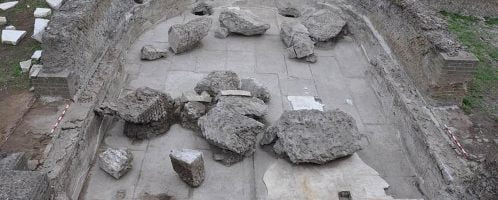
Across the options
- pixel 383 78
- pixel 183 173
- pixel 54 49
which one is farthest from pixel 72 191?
pixel 383 78

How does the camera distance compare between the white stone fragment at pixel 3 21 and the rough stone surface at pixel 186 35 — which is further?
the white stone fragment at pixel 3 21

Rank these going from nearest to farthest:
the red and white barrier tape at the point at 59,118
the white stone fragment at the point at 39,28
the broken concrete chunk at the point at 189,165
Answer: the broken concrete chunk at the point at 189,165
the red and white barrier tape at the point at 59,118
the white stone fragment at the point at 39,28

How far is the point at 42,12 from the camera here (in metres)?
8.73


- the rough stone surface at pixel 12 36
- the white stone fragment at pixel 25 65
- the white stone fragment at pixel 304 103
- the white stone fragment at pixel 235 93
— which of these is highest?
the white stone fragment at pixel 235 93

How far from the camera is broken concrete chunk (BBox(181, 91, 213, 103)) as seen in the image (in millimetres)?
6520

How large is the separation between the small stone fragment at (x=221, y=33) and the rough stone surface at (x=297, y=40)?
1084 millimetres

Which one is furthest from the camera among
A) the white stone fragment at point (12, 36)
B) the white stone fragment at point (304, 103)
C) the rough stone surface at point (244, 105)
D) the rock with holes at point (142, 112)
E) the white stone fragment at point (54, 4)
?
the white stone fragment at point (54, 4)

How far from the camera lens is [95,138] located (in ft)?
19.1

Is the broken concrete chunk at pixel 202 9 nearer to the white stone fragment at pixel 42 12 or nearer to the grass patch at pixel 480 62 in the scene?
the white stone fragment at pixel 42 12

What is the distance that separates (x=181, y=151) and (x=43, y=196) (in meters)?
1.59

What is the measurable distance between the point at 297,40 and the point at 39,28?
4.66m

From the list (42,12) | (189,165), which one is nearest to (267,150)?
(189,165)

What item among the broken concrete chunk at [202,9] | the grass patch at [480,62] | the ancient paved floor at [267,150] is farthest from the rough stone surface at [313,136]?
the broken concrete chunk at [202,9]

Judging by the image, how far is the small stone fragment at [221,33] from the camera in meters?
8.89
